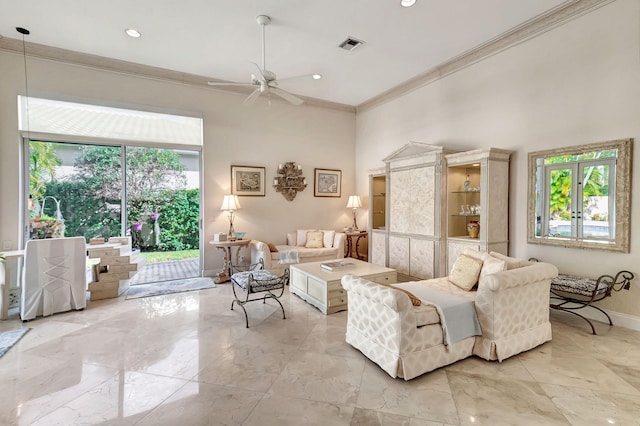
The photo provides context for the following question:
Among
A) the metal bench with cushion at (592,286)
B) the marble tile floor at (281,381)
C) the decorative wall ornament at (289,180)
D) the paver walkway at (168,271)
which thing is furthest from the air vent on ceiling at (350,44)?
the paver walkway at (168,271)

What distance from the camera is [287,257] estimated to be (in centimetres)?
538

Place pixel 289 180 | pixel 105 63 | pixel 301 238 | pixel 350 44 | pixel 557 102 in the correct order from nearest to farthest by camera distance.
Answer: pixel 557 102
pixel 350 44
pixel 105 63
pixel 301 238
pixel 289 180

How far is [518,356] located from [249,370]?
7.82 feet

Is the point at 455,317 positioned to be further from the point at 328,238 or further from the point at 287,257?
the point at 328,238

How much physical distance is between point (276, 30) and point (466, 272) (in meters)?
3.81

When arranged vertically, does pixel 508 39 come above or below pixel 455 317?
above

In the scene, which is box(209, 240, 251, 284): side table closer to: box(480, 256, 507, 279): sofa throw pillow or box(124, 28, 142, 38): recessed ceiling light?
box(124, 28, 142, 38): recessed ceiling light

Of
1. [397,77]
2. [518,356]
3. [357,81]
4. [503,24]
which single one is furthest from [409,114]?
[518,356]

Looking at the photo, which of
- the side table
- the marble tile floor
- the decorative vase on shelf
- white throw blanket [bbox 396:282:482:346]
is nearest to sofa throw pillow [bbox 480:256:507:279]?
white throw blanket [bbox 396:282:482:346]

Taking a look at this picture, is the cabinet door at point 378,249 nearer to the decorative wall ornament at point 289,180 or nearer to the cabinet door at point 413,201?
the cabinet door at point 413,201

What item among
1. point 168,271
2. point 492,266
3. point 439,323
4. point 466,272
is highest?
point 492,266

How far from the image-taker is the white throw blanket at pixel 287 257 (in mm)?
5340

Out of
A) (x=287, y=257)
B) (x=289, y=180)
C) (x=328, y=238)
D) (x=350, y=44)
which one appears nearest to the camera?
(x=350, y=44)

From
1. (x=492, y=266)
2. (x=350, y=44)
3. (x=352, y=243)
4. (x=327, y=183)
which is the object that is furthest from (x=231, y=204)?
(x=492, y=266)
